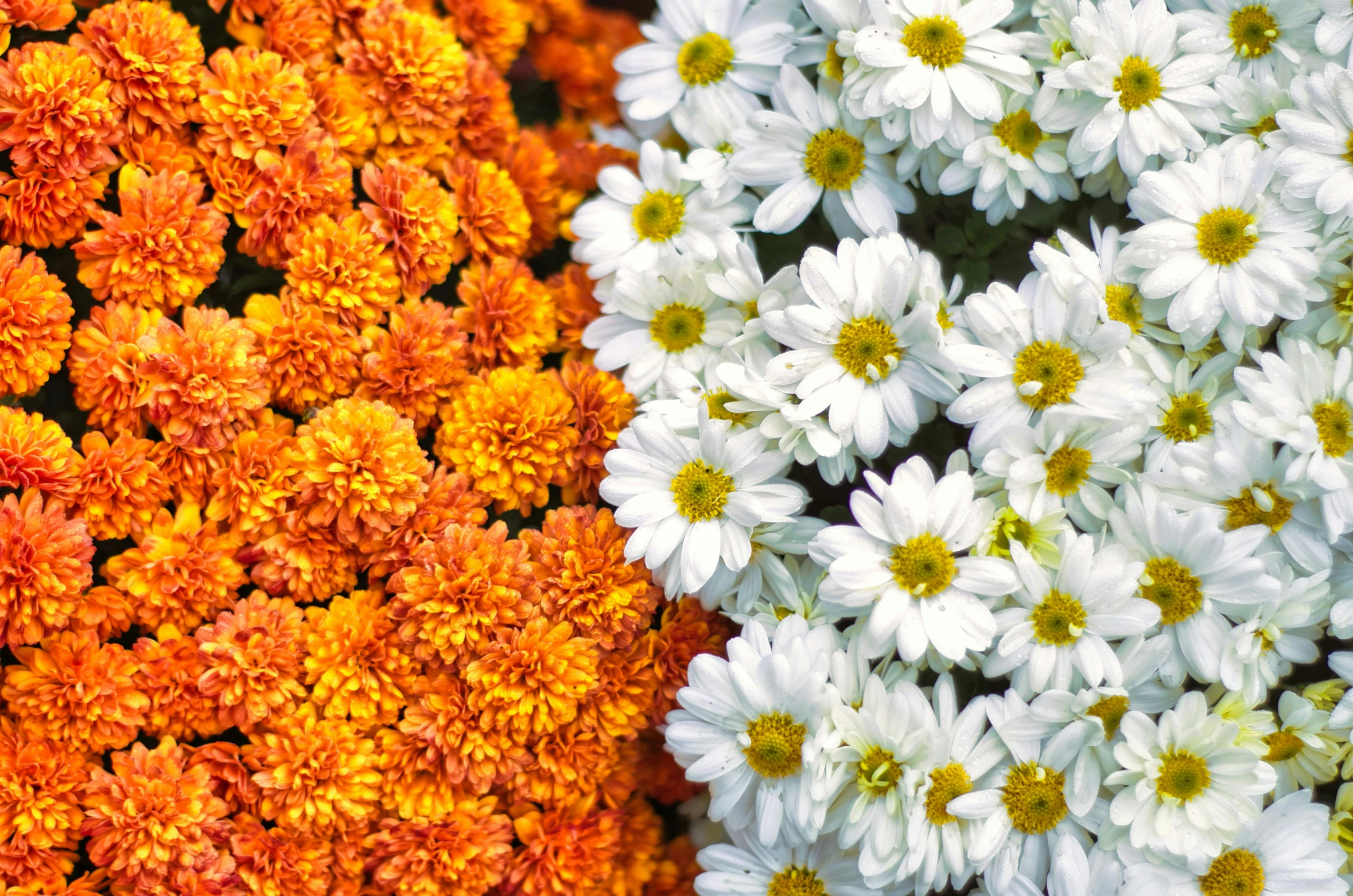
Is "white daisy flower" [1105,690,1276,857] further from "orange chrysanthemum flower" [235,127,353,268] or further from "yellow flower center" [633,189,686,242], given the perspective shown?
"orange chrysanthemum flower" [235,127,353,268]

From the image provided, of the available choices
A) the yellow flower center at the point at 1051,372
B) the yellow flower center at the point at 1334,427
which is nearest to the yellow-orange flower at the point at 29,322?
the yellow flower center at the point at 1051,372

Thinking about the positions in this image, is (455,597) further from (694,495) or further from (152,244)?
(152,244)

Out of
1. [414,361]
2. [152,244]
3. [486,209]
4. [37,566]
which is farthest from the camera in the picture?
[486,209]

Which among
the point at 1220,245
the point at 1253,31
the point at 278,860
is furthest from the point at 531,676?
the point at 1253,31

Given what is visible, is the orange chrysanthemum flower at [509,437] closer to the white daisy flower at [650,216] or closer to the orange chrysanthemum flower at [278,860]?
the white daisy flower at [650,216]

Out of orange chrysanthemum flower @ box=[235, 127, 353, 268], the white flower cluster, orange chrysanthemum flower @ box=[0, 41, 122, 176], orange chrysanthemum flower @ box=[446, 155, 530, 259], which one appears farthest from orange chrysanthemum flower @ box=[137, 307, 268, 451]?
the white flower cluster

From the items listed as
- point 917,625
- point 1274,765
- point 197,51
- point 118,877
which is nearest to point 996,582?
point 917,625
